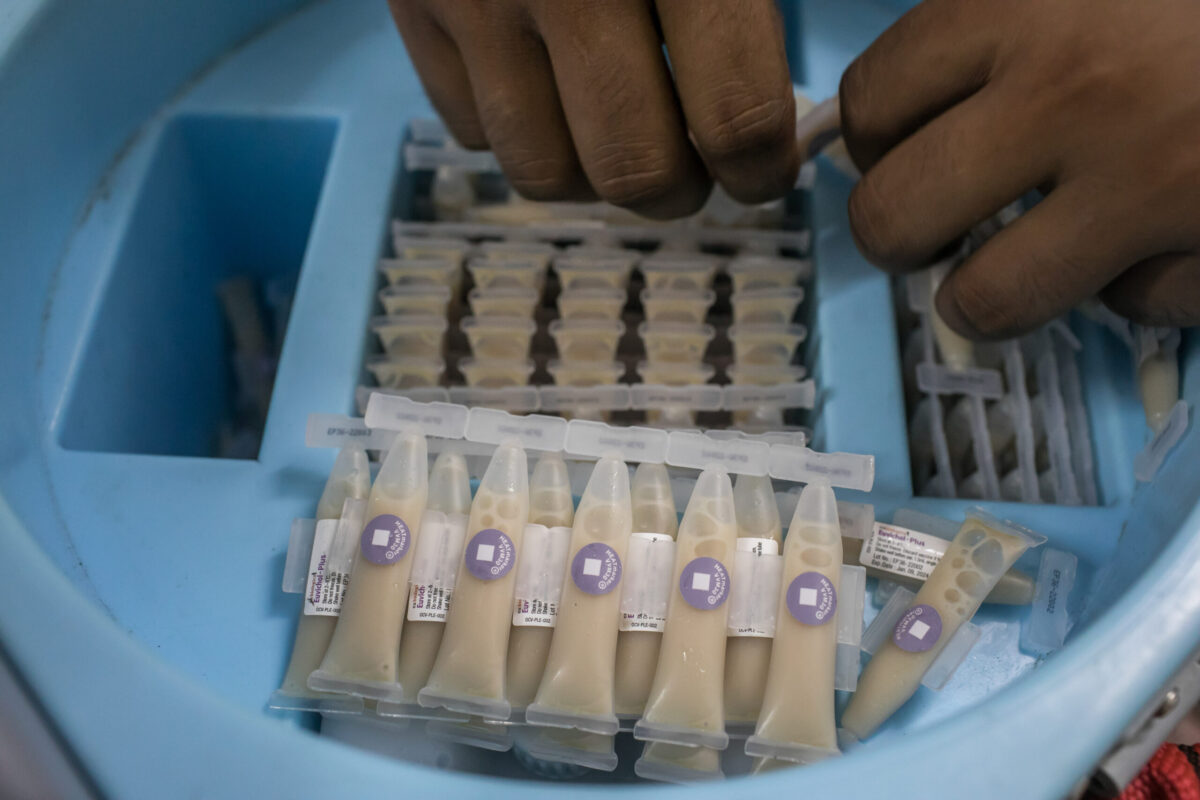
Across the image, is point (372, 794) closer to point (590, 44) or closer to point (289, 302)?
point (590, 44)

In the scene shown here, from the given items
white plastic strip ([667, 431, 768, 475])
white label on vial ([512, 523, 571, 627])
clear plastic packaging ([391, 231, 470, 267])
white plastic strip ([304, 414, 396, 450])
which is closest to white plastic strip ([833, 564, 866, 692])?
white plastic strip ([667, 431, 768, 475])

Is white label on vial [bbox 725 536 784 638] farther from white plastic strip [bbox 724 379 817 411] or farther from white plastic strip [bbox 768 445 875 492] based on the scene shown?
white plastic strip [bbox 724 379 817 411]

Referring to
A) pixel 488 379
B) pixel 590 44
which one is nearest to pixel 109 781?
pixel 488 379

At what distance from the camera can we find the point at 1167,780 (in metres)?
0.80

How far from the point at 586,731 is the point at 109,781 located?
1.14 ft

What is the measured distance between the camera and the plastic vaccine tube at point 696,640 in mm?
699

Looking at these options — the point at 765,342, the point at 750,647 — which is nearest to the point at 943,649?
the point at 750,647

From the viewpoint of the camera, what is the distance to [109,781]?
0.58 metres

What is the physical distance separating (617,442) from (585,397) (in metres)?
0.15

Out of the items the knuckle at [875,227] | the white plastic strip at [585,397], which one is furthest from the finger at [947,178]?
the white plastic strip at [585,397]

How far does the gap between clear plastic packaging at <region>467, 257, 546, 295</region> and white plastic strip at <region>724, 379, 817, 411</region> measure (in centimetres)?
26

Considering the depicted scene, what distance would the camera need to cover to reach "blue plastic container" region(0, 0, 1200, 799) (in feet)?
1.91

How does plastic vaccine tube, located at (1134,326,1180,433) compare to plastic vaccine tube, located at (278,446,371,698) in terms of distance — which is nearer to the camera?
plastic vaccine tube, located at (278,446,371,698)

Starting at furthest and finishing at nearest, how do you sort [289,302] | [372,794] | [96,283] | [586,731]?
[289,302] < [96,283] < [586,731] < [372,794]
